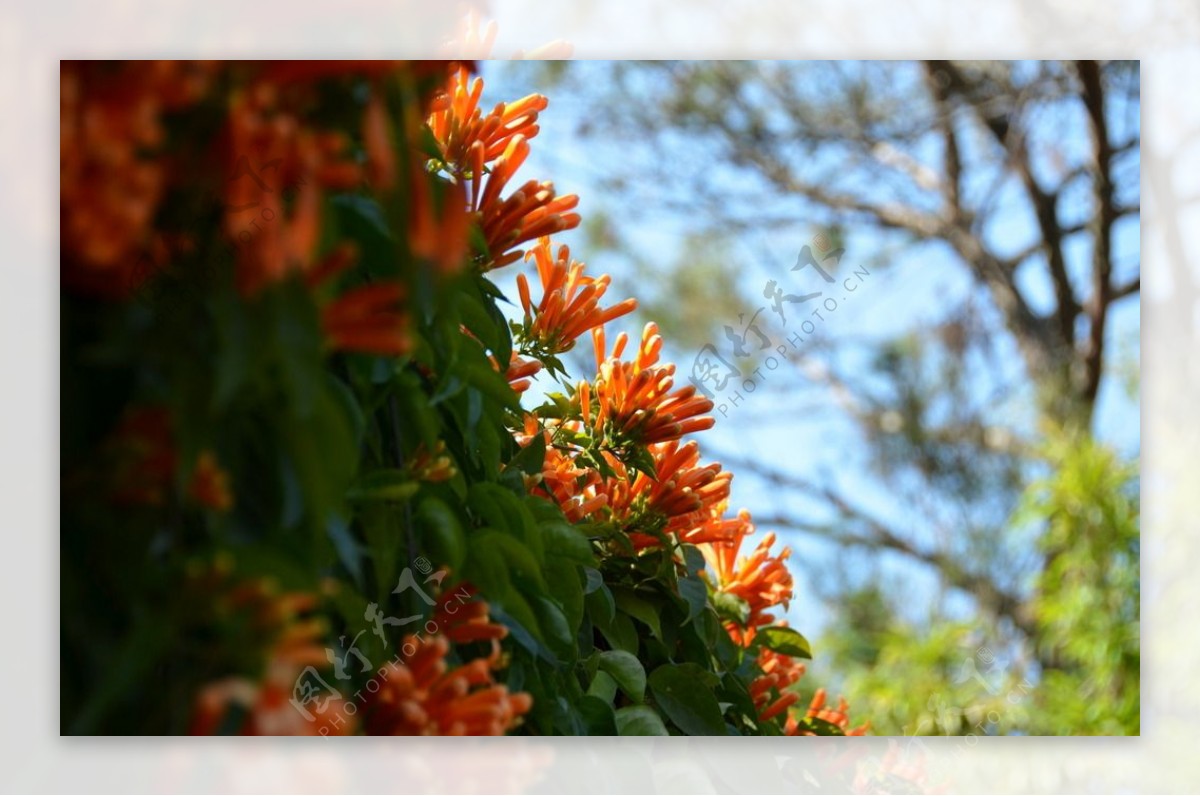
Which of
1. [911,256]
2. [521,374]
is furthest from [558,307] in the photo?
[911,256]

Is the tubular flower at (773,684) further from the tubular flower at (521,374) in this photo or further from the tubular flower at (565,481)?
the tubular flower at (521,374)

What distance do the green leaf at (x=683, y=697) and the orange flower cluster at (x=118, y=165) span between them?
23.4 inches

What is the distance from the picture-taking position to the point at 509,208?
866 millimetres

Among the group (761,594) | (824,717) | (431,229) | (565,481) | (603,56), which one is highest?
(603,56)

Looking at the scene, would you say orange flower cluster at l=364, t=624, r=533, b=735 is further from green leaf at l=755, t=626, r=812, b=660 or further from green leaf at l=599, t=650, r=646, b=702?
green leaf at l=755, t=626, r=812, b=660

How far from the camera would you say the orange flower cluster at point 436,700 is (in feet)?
2.24

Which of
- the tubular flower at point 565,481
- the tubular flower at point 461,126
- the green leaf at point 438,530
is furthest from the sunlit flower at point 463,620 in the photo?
the tubular flower at point 461,126

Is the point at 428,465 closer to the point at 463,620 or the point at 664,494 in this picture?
the point at 463,620

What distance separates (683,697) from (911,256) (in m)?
2.63

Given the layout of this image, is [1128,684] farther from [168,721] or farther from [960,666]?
[168,721]

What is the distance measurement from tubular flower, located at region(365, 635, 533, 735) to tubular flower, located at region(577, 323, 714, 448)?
0.31 m

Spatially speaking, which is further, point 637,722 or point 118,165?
point 637,722

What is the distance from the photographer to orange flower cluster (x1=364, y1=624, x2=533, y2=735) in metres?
0.68

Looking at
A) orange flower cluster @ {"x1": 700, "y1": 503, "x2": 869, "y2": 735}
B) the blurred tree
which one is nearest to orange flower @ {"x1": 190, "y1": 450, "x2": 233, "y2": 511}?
orange flower cluster @ {"x1": 700, "y1": 503, "x2": 869, "y2": 735}
